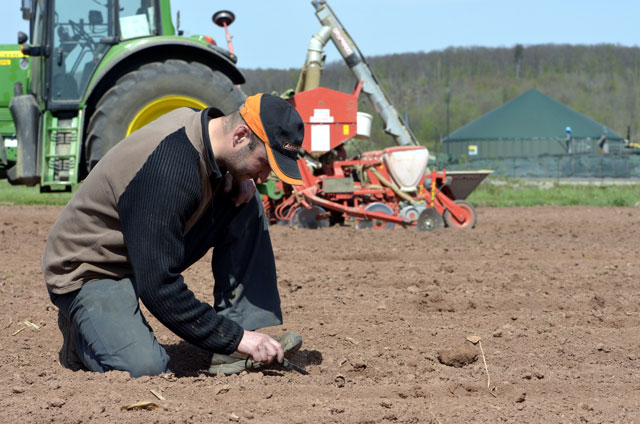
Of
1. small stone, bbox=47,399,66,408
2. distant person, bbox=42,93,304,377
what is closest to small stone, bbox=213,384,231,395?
distant person, bbox=42,93,304,377

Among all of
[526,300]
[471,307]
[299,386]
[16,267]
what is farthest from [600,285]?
[16,267]

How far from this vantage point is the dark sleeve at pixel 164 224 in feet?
7.89

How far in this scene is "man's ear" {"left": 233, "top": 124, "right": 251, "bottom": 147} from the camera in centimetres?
248

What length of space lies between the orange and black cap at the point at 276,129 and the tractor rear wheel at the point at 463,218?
625 centimetres

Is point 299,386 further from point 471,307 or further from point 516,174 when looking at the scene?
point 516,174

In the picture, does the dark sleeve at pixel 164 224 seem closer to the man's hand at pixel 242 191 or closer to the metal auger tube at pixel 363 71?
the man's hand at pixel 242 191

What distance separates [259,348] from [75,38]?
4826mm

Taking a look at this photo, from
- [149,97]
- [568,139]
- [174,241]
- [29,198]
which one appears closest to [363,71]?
[149,97]

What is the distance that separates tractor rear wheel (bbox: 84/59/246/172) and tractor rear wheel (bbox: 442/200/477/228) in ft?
10.9

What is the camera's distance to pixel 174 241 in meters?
2.46

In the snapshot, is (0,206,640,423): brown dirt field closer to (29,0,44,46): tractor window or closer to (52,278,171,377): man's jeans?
(52,278,171,377): man's jeans

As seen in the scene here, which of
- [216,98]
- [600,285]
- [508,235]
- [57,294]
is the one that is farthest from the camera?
[508,235]

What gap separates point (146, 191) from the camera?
2420mm

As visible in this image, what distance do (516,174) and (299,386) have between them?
22.6 m
